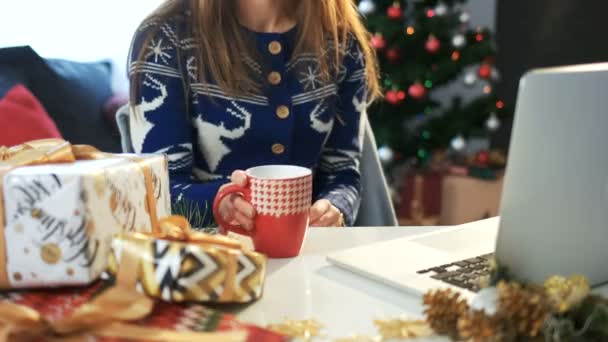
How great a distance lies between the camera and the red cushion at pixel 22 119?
1.54 m

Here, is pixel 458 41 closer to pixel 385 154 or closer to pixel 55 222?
pixel 385 154

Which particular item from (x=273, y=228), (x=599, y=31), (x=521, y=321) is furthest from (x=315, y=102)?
(x=599, y=31)

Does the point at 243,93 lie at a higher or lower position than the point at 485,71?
higher

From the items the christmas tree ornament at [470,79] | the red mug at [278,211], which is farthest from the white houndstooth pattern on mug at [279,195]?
the christmas tree ornament at [470,79]

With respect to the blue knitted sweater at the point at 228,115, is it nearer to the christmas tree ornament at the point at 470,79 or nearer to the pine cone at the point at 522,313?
the pine cone at the point at 522,313

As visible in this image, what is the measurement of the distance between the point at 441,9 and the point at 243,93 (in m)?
1.78

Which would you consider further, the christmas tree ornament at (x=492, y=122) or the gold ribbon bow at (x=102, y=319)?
the christmas tree ornament at (x=492, y=122)

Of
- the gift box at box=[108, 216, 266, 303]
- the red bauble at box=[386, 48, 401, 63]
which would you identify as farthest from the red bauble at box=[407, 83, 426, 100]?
the gift box at box=[108, 216, 266, 303]

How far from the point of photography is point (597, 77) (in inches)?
21.5

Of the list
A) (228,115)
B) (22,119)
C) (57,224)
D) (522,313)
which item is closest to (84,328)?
(57,224)

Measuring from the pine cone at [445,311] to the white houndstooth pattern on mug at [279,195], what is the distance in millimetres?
249

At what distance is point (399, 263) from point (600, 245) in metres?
0.20

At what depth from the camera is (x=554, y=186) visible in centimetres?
56

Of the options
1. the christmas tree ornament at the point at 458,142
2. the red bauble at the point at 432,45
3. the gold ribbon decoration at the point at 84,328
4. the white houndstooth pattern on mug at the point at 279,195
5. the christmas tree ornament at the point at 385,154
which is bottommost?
the christmas tree ornament at the point at 385,154
